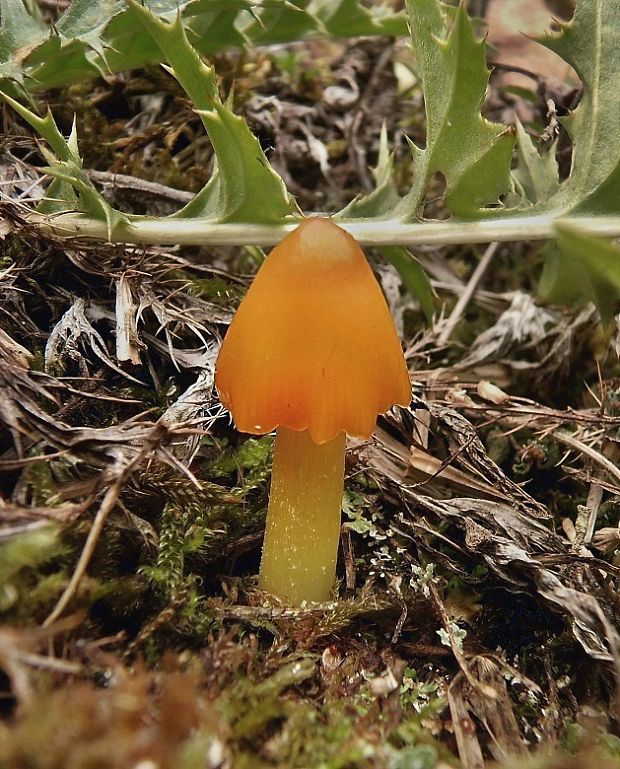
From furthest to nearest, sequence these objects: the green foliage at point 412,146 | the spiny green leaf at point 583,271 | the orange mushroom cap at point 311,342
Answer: the green foliage at point 412,146
the orange mushroom cap at point 311,342
the spiny green leaf at point 583,271

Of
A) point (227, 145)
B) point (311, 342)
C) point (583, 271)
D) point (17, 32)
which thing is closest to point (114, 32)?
point (17, 32)

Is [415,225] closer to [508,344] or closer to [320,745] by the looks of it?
[508,344]

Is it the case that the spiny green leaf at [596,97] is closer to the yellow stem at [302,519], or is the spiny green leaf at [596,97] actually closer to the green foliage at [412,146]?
the green foliage at [412,146]

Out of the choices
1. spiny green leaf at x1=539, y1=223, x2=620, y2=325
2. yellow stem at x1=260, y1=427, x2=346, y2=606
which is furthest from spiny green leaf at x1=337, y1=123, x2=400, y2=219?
yellow stem at x1=260, y1=427, x2=346, y2=606

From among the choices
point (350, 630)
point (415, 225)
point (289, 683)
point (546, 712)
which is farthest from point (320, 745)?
point (415, 225)

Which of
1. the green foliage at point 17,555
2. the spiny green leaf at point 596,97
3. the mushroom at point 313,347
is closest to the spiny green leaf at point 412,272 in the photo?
the spiny green leaf at point 596,97
